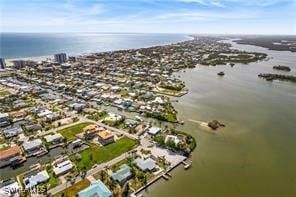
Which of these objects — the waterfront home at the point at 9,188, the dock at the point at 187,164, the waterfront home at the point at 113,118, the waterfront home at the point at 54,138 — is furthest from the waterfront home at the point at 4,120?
the dock at the point at 187,164

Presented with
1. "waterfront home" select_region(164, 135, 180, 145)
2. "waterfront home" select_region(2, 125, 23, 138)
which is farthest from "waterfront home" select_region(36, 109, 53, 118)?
"waterfront home" select_region(164, 135, 180, 145)

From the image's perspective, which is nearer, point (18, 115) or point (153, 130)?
point (153, 130)

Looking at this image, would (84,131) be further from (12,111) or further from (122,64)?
(122,64)

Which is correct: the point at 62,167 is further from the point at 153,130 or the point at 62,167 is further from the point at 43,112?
the point at 43,112

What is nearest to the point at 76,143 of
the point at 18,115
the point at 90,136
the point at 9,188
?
the point at 90,136

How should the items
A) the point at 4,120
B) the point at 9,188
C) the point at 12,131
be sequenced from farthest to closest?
the point at 4,120, the point at 12,131, the point at 9,188
